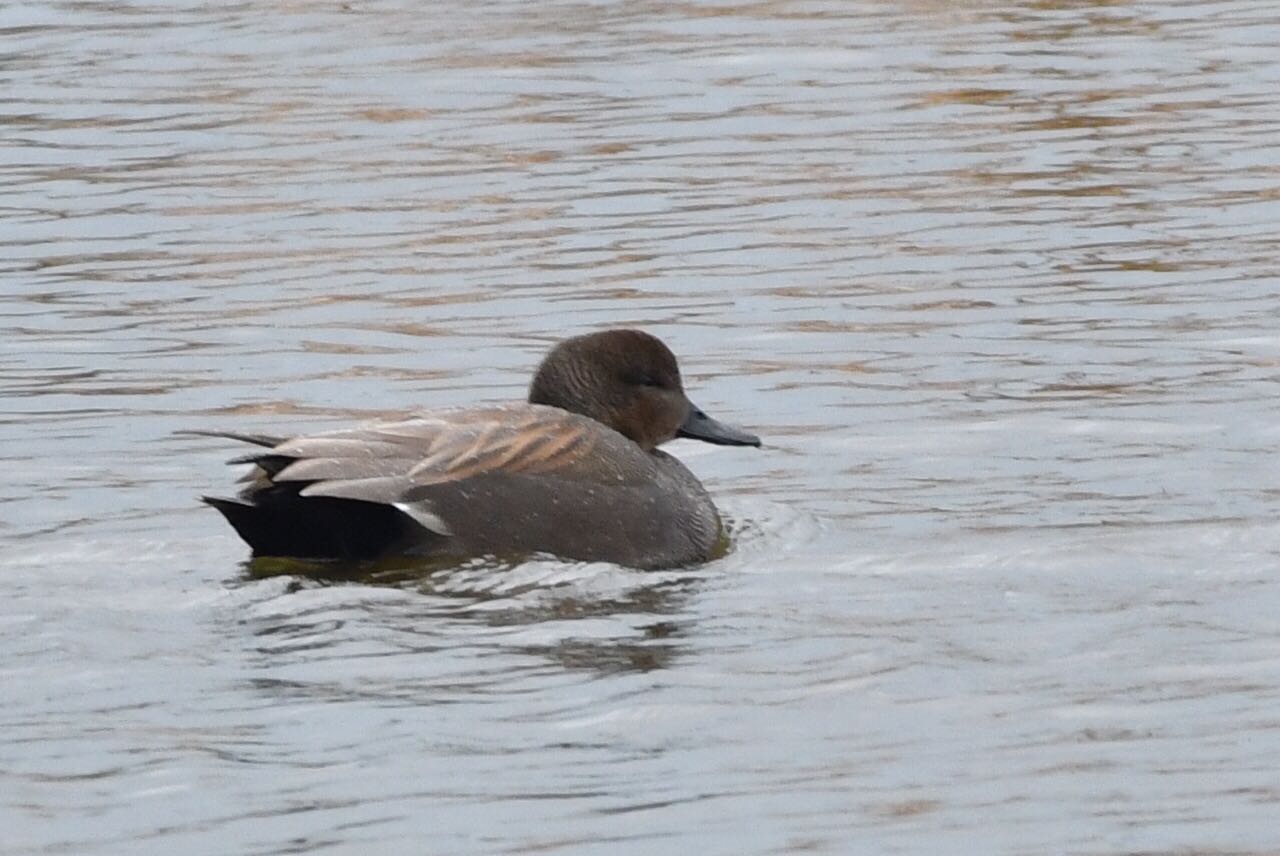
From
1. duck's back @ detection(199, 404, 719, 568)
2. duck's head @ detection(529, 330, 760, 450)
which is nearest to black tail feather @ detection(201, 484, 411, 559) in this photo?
duck's back @ detection(199, 404, 719, 568)

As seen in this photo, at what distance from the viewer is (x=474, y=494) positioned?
30.1 ft

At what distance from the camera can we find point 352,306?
13711mm

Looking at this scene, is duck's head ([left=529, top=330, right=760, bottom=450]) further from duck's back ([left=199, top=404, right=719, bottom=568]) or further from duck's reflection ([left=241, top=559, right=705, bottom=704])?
duck's reflection ([left=241, top=559, right=705, bottom=704])

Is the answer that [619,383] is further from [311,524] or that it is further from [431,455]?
[311,524]

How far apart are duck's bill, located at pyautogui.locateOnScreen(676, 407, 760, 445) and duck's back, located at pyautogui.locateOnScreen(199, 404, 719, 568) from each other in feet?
1.77

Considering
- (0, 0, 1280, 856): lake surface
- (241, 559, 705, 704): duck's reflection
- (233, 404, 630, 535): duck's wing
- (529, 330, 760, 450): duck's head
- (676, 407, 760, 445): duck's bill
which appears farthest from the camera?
(676, 407, 760, 445): duck's bill

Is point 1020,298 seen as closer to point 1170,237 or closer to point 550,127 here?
point 1170,237

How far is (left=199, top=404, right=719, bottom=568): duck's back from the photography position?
352 inches

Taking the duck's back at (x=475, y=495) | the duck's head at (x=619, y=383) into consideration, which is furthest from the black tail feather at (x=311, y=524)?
the duck's head at (x=619, y=383)

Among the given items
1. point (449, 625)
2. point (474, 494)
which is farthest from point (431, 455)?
point (449, 625)

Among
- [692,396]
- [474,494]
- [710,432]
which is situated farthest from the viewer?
[692,396]

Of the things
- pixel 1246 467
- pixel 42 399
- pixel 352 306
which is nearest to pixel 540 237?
pixel 352 306

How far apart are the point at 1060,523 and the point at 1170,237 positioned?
5.06 metres

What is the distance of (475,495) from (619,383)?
3.52 feet
